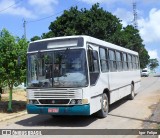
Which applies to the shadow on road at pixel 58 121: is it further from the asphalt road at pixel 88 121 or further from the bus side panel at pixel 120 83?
the bus side panel at pixel 120 83

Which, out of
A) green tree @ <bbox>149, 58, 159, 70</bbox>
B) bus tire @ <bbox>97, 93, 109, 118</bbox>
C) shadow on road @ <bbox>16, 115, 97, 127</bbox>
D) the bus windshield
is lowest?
shadow on road @ <bbox>16, 115, 97, 127</bbox>

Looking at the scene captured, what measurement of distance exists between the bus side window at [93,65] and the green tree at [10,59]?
4.16 metres

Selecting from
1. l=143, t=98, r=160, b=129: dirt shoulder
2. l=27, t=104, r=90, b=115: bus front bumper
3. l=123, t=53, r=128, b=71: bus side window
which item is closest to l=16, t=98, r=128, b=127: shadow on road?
l=27, t=104, r=90, b=115: bus front bumper

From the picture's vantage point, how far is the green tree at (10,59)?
1491 centimetres

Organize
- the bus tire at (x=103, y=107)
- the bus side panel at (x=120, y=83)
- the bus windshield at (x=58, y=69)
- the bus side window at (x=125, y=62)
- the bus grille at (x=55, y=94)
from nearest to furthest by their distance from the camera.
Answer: the bus grille at (x=55, y=94) → the bus windshield at (x=58, y=69) → the bus tire at (x=103, y=107) → the bus side panel at (x=120, y=83) → the bus side window at (x=125, y=62)

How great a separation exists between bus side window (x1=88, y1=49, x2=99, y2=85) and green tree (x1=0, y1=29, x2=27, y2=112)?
4160mm

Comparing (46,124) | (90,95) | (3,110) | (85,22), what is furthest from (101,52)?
(85,22)

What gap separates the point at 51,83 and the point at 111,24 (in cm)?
2857

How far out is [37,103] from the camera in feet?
37.2

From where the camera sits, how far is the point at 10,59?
1505cm

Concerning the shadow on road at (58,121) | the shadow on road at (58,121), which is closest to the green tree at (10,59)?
the shadow on road at (58,121)

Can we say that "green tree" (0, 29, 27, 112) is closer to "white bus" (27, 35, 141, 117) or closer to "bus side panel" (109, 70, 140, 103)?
"white bus" (27, 35, 141, 117)

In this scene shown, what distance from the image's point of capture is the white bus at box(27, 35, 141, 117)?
1087 centimetres

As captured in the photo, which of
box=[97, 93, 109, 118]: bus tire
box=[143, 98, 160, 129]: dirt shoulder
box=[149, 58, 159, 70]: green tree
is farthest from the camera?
box=[149, 58, 159, 70]: green tree
